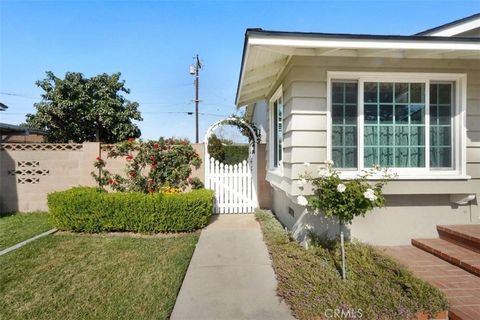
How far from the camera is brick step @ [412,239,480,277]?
10.8ft

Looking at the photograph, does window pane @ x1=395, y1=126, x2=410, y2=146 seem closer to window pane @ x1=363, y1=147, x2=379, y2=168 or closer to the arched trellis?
window pane @ x1=363, y1=147, x2=379, y2=168

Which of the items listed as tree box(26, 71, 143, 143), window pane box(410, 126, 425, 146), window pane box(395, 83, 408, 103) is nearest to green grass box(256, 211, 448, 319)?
window pane box(410, 126, 425, 146)

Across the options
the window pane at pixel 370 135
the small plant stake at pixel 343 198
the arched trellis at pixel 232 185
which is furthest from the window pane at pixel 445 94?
the arched trellis at pixel 232 185

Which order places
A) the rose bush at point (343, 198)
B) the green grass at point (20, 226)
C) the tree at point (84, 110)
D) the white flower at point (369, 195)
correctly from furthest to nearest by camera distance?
1. the tree at point (84, 110)
2. the green grass at point (20, 226)
3. the rose bush at point (343, 198)
4. the white flower at point (369, 195)

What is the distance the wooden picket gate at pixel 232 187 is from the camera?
7.43 metres

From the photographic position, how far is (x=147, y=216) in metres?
5.57

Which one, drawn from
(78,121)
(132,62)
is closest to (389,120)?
(132,62)

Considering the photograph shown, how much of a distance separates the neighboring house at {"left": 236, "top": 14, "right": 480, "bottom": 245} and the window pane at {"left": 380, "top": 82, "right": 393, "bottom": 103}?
1cm

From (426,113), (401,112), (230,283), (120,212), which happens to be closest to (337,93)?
(401,112)

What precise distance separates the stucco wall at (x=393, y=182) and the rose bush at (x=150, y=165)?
365cm

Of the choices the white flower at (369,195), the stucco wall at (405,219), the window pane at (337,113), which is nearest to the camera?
the white flower at (369,195)

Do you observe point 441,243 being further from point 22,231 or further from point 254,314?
point 22,231

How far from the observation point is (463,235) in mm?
3773

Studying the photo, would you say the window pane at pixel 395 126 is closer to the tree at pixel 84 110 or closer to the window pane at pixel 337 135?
the window pane at pixel 337 135
